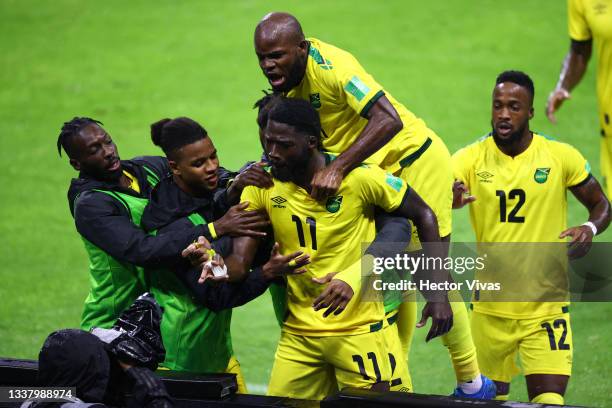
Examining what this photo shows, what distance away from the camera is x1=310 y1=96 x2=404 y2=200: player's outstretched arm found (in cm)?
475

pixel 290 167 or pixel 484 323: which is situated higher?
A: pixel 290 167

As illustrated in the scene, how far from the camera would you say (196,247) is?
15.6 feet

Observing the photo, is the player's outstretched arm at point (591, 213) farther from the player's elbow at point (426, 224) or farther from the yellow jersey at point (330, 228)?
the yellow jersey at point (330, 228)

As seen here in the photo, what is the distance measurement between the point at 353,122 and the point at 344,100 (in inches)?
7.2

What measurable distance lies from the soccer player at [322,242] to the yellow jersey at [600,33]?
10.8 ft

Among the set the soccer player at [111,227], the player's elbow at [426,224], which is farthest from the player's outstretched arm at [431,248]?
the soccer player at [111,227]

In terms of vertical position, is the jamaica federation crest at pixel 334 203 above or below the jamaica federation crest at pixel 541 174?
above

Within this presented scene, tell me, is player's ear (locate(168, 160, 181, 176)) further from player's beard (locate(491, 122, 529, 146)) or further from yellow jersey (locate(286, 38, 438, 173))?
player's beard (locate(491, 122, 529, 146))

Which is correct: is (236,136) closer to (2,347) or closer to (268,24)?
(2,347)

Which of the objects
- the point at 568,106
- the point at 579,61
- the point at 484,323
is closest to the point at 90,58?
the point at 568,106

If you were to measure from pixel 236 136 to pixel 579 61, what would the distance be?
529cm

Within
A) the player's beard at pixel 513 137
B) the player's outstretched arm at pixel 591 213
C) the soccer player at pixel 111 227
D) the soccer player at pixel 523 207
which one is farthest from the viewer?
the player's beard at pixel 513 137

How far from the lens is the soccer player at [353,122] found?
5051 mm

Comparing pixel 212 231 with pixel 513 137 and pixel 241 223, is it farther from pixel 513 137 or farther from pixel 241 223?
pixel 513 137
